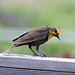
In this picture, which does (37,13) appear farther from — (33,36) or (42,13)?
(33,36)

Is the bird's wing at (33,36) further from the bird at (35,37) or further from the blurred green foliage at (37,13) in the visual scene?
the blurred green foliage at (37,13)

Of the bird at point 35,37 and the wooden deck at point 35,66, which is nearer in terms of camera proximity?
the wooden deck at point 35,66

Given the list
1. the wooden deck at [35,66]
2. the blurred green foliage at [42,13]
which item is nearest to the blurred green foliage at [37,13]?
the blurred green foliage at [42,13]

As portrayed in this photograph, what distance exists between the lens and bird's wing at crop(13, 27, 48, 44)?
3.88m

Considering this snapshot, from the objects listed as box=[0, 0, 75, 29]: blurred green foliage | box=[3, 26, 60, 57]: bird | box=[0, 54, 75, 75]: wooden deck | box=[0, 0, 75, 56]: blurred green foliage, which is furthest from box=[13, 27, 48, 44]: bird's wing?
box=[0, 0, 75, 29]: blurred green foliage

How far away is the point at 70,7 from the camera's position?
14.7 metres

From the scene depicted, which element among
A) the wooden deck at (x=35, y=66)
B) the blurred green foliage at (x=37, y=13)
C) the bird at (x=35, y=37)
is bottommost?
the wooden deck at (x=35, y=66)

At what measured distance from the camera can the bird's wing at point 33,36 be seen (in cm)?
388

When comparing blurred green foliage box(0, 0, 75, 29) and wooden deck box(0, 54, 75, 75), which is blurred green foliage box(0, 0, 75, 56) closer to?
blurred green foliage box(0, 0, 75, 29)

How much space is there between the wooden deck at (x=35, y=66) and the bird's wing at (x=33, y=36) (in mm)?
955

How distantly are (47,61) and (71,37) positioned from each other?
6.81m

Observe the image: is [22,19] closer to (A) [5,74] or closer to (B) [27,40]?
(B) [27,40]

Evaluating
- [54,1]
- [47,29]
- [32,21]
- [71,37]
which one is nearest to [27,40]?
[47,29]

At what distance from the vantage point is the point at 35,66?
112 inches
